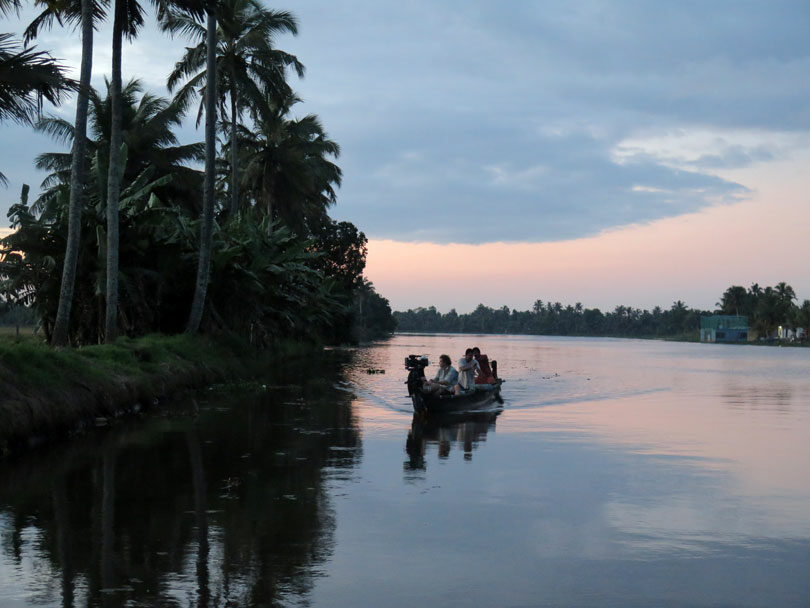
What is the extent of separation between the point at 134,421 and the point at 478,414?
869 centimetres

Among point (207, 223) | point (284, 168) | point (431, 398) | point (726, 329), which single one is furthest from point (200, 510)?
point (726, 329)

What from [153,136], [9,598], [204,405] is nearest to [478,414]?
[204,405]

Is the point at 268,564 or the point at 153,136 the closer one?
the point at 268,564

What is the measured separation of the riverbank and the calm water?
0.55 metres

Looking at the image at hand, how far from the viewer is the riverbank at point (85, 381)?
13.3 meters

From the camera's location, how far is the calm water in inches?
274

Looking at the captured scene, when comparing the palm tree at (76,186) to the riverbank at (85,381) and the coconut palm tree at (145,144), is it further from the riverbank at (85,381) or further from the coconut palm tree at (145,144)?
the coconut palm tree at (145,144)

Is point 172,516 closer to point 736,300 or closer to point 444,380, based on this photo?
point 444,380

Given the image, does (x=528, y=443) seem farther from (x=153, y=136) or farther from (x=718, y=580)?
(x=153, y=136)

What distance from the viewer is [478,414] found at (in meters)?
22.2

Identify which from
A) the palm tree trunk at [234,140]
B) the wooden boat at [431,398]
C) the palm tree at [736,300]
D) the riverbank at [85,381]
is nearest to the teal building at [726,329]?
the palm tree at [736,300]

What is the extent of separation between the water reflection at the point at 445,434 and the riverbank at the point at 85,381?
5748 mm

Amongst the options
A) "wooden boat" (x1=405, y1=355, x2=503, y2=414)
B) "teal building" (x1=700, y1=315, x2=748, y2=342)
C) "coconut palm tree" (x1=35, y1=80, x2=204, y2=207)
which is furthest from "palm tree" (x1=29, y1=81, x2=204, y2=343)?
"teal building" (x1=700, y1=315, x2=748, y2=342)

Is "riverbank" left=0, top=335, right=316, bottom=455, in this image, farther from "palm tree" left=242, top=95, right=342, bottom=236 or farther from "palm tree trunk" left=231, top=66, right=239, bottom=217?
"palm tree" left=242, top=95, right=342, bottom=236
